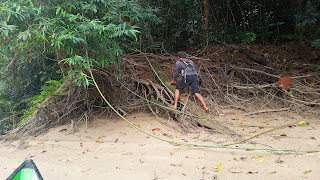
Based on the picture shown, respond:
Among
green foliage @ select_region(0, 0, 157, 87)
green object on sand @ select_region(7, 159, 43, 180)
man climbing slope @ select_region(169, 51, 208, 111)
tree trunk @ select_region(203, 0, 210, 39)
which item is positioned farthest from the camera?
tree trunk @ select_region(203, 0, 210, 39)

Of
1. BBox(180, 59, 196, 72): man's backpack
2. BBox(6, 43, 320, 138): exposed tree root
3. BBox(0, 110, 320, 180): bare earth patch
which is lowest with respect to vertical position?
BBox(0, 110, 320, 180): bare earth patch

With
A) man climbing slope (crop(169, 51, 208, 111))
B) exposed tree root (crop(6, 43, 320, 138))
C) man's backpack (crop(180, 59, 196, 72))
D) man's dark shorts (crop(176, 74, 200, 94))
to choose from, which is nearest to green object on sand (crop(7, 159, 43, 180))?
exposed tree root (crop(6, 43, 320, 138))

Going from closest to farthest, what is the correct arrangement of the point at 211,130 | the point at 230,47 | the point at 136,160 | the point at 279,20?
the point at 136,160 < the point at 211,130 < the point at 230,47 < the point at 279,20

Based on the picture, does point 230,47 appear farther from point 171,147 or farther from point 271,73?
point 171,147

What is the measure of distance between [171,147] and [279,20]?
6.43 metres

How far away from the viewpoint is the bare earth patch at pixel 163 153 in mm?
3855

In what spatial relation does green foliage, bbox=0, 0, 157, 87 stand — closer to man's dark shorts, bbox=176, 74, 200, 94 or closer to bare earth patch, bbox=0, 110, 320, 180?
bare earth patch, bbox=0, 110, 320, 180

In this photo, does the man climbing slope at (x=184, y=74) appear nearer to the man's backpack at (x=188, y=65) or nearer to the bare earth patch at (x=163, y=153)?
the man's backpack at (x=188, y=65)

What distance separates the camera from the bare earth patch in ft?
12.6

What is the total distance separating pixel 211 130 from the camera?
555 cm

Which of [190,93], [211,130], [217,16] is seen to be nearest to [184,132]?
[211,130]

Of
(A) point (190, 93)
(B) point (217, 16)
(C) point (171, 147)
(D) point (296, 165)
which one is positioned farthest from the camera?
Result: (B) point (217, 16)

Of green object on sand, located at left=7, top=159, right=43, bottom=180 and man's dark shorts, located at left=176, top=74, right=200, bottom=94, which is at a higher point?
man's dark shorts, located at left=176, top=74, right=200, bottom=94

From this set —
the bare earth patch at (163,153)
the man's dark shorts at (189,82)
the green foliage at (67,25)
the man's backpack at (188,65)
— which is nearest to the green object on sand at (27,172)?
the bare earth patch at (163,153)
